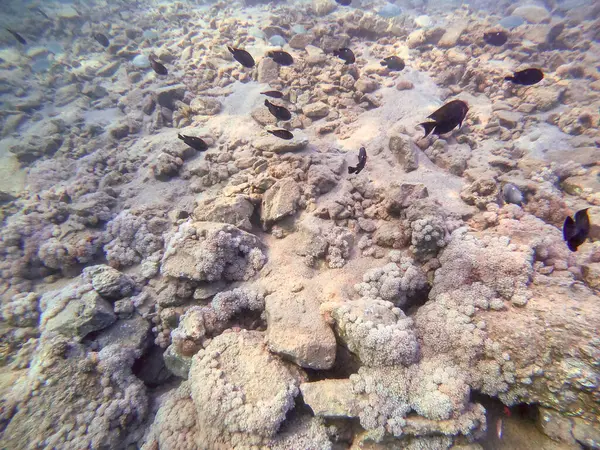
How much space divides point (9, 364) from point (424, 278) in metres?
5.96

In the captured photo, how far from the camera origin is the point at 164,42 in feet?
42.8

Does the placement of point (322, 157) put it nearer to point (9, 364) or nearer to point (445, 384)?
point (445, 384)

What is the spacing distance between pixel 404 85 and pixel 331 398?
24.1 feet

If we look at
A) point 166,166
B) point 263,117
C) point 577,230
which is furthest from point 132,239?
point 577,230

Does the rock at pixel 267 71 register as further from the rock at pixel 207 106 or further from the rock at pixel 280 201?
the rock at pixel 280 201

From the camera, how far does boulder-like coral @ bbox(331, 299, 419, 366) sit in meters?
2.67

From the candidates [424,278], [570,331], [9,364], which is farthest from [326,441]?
[9,364]

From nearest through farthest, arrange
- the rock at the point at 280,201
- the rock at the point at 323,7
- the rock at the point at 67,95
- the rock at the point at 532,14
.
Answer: the rock at the point at 280,201 < the rock at the point at 67,95 < the rock at the point at 323,7 < the rock at the point at 532,14

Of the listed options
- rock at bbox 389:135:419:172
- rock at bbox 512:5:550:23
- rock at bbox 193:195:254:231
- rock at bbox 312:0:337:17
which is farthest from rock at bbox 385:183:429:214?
rock at bbox 512:5:550:23

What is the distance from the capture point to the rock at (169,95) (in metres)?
8.36

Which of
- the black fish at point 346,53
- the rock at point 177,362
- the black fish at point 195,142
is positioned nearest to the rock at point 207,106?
the black fish at point 195,142

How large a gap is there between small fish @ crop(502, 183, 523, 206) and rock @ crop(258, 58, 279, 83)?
6.89m

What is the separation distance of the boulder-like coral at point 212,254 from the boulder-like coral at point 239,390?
96 centimetres

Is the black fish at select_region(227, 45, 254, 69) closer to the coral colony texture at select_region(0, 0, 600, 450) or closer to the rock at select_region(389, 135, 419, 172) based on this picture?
the coral colony texture at select_region(0, 0, 600, 450)
